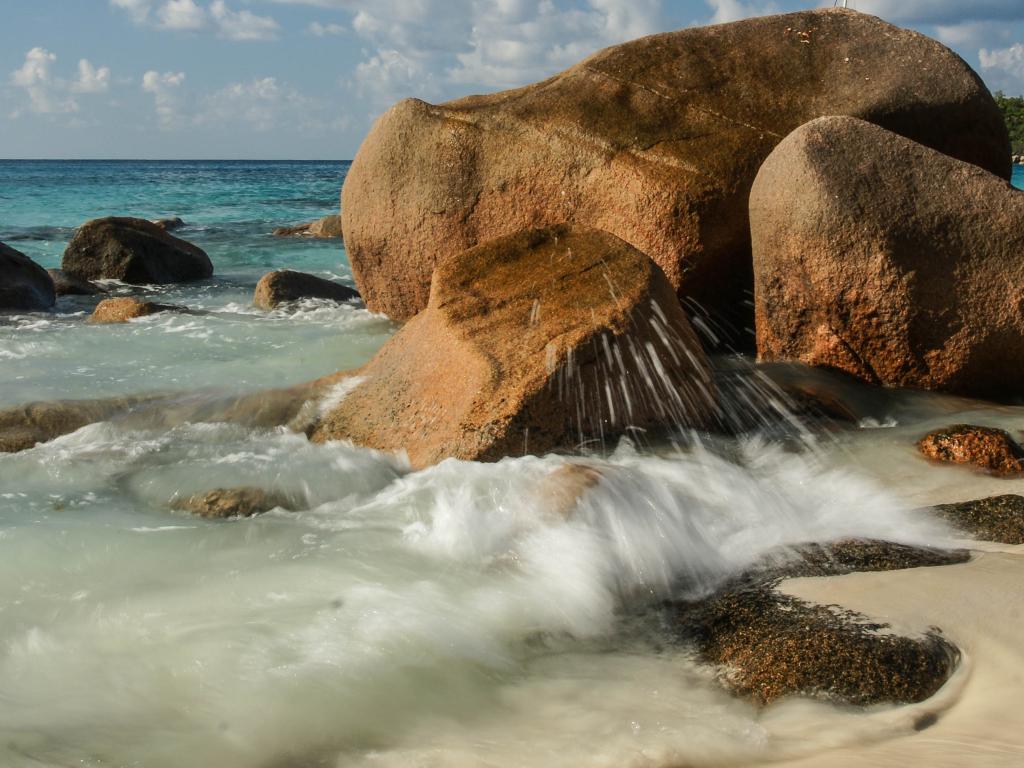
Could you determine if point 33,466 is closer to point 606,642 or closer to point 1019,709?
point 606,642

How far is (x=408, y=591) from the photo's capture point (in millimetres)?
3012

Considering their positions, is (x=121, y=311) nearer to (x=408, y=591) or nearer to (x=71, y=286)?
(x=71, y=286)

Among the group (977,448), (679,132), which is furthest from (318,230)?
(977,448)

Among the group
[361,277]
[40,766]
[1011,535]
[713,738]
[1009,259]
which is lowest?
[40,766]

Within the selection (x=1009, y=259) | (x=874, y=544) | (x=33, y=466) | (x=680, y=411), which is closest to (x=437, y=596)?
(x=874, y=544)

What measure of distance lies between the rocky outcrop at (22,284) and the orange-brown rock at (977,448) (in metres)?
8.00

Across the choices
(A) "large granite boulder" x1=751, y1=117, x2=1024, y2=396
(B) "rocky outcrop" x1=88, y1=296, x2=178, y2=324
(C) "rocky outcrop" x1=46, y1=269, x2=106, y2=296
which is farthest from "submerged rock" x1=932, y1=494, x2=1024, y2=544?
(C) "rocky outcrop" x1=46, y1=269, x2=106, y2=296

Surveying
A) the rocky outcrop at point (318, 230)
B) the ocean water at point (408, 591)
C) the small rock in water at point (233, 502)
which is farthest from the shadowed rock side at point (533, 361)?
the rocky outcrop at point (318, 230)

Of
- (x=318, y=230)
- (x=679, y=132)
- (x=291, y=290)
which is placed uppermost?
(x=679, y=132)

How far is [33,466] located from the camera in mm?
4219

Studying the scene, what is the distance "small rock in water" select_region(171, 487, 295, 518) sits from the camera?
3705mm

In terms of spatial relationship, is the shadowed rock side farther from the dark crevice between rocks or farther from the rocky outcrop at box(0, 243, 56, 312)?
the rocky outcrop at box(0, 243, 56, 312)

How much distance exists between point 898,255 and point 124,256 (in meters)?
9.38

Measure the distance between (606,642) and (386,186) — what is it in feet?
14.4
